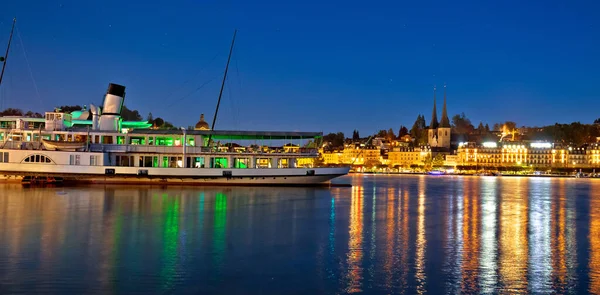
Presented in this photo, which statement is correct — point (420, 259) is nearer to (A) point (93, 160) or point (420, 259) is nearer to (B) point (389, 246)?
(B) point (389, 246)

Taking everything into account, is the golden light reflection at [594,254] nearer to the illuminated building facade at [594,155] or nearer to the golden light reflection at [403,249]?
the golden light reflection at [403,249]

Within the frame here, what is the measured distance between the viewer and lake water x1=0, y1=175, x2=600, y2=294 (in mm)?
15289

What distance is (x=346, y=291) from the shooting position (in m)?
14.6

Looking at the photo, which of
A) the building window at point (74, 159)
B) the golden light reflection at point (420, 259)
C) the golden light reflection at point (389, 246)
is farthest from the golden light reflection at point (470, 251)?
the building window at point (74, 159)

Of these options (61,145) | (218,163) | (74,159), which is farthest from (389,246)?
(61,145)

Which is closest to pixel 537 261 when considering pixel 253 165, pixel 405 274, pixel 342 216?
pixel 405 274

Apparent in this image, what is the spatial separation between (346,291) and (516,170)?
193 meters

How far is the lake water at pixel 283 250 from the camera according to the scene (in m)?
15.3

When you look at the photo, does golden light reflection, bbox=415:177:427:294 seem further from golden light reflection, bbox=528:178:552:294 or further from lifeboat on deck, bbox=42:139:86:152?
lifeboat on deck, bbox=42:139:86:152

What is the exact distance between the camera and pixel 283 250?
2050cm

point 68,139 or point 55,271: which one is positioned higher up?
point 68,139

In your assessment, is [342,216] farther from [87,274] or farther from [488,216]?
[87,274]

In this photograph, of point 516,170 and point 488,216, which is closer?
point 488,216

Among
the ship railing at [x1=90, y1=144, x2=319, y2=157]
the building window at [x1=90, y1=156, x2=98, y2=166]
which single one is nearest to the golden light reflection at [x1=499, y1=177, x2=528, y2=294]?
the ship railing at [x1=90, y1=144, x2=319, y2=157]
